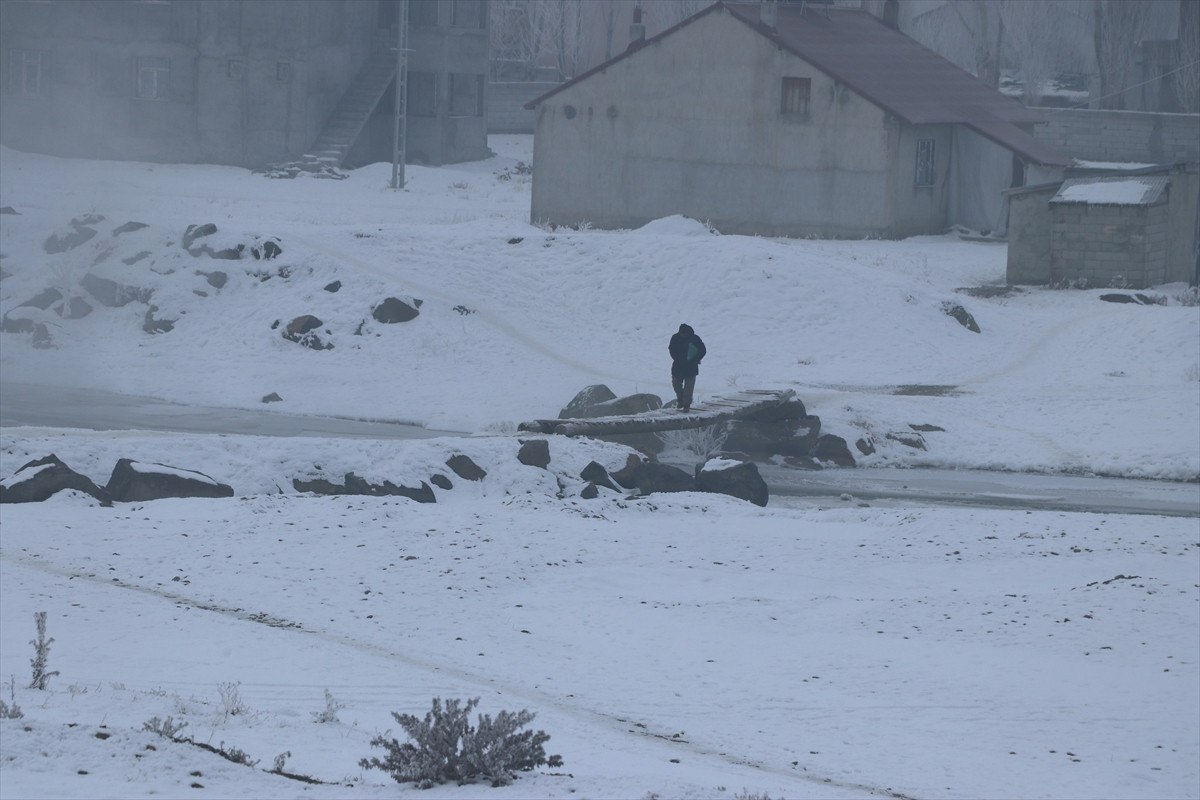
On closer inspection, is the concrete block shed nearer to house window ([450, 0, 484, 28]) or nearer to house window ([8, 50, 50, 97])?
house window ([450, 0, 484, 28])

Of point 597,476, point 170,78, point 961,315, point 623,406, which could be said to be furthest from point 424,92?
point 597,476

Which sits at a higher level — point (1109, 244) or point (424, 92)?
point (424, 92)

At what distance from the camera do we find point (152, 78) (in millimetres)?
49656

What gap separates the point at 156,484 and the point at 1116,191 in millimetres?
22578

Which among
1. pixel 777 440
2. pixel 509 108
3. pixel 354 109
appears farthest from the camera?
pixel 509 108

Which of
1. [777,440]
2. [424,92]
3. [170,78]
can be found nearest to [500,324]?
[777,440]

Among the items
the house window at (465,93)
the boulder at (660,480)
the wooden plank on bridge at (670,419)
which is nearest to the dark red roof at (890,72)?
the house window at (465,93)

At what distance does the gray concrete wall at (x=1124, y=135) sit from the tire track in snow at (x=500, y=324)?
32158 millimetres

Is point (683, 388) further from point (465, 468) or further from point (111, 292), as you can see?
point (111, 292)

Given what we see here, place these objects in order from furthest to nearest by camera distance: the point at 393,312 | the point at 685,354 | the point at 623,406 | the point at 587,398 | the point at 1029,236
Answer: the point at 1029,236, the point at 393,312, the point at 587,398, the point at 623,406, the point at 685,354

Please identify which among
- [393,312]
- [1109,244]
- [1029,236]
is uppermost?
[1029,236]

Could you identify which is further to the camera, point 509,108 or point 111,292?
point 509,108

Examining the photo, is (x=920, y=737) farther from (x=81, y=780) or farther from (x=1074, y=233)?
(x=1074, y=233)

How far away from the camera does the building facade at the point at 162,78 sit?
161 feet
